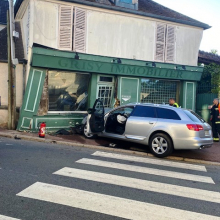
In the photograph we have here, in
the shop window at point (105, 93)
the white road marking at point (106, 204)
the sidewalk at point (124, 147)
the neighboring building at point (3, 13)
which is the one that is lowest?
the white road marking at point (106, 204)

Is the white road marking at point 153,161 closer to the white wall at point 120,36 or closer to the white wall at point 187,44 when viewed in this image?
the white wall at point 120,36

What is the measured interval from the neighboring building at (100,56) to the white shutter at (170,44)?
50 mm

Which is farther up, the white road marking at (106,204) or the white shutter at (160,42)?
the white shutter at (160,42)

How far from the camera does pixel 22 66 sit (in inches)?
476

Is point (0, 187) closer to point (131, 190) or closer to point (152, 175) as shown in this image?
point (131, 190)

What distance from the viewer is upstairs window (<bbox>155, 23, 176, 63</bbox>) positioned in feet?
44.8

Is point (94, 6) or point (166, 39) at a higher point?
point (94, 6)

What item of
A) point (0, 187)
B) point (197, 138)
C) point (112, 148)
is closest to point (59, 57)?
point (112, 148)

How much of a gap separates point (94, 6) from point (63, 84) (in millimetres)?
3803

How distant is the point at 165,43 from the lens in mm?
13820

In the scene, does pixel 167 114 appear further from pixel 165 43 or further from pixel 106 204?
pixel 165 43

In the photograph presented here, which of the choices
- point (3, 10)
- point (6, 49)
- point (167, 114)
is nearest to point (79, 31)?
point (6, 49)

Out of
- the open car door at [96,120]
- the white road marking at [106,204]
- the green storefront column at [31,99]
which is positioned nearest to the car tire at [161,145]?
the open car door at [96,120]

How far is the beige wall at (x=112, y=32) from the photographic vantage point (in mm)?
11508
